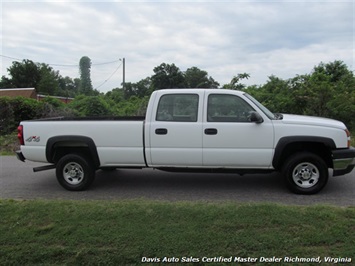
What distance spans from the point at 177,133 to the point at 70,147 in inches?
80.4

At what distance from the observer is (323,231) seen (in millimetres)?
3801

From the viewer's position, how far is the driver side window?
5.73m

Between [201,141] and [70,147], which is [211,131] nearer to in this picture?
[201,141]

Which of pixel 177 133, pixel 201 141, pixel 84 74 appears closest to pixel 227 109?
pixel 201 141

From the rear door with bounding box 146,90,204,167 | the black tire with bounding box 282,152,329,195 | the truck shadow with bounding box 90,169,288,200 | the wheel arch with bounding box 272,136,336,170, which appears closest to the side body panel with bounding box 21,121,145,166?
the rear door with bounding box 146,90,204,167

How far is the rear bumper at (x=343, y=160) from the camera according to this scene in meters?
5.46

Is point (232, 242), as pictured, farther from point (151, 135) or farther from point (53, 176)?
point (53, 176)

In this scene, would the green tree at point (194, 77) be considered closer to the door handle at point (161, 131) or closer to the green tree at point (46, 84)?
the green tree at point (46, 84)

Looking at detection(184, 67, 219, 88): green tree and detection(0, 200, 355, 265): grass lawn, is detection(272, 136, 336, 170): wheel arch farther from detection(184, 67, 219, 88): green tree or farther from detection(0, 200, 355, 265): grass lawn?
detection(184, 67, 219, 88): green tree

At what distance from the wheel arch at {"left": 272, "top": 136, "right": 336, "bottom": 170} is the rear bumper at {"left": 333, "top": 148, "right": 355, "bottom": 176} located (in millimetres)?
136

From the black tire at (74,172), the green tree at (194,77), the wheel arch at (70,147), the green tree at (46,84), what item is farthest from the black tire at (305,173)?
the green tree at (46,84)

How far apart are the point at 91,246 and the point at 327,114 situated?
35.9ft

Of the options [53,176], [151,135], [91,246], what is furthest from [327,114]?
[91,246]

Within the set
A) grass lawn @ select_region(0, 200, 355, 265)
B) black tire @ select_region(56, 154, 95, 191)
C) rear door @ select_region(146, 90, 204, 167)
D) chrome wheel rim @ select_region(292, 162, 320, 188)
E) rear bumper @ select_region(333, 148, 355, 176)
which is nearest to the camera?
grass lawn @ select_region(0, 200, 355, 265)
